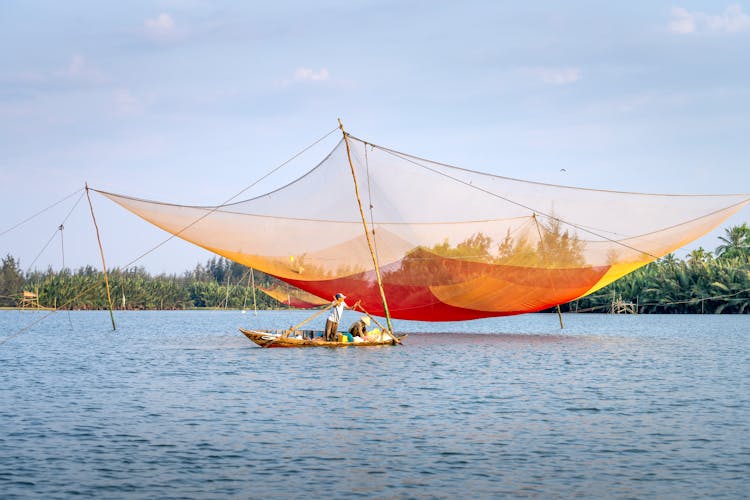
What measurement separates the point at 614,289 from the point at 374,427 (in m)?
55.3

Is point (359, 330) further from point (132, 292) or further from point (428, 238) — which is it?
point (132, 292)

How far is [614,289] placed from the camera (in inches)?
2530

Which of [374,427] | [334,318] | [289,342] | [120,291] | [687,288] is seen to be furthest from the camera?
[120,291]

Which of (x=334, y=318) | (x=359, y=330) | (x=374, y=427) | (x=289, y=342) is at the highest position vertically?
(x=334, y=318)

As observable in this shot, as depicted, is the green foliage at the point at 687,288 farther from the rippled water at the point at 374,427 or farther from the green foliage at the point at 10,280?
the green foliage at the point at 10,280

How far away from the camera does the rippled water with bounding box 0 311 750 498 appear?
28.0 feet

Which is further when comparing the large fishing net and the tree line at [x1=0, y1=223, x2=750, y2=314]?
the tree line at [x1=0, y1=223, x2=750, y2=314]

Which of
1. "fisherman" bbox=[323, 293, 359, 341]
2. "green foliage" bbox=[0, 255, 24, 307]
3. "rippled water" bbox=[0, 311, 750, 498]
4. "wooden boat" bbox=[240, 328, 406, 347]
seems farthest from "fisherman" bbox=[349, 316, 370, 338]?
"green foliage" bbox=[0, 255, 24, 307]

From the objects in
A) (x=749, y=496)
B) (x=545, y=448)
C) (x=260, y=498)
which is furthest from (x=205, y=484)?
(x=749, y=496)

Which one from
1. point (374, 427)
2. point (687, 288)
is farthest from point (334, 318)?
point (687, 288)

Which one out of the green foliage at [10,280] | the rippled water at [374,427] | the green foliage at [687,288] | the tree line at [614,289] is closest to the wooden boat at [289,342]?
the rippled water at [374,427]

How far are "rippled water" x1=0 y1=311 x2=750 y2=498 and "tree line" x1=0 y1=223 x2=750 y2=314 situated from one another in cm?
1866

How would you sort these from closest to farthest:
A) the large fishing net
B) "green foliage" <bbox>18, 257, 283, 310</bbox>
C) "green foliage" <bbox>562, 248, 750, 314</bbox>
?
the large fishing net
"green foliage" <bbox>562, 248, 750, 314</bbox>
"green foliage" <bbox>18, 257, 283, 310</bbox>

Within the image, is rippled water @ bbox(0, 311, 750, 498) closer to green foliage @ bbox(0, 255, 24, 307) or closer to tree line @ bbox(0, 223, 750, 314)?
tree line @ bbox(0, 223, 750, 314)
